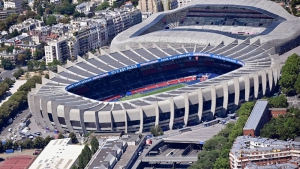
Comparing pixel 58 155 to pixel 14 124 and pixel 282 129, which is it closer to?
pixel 14 124

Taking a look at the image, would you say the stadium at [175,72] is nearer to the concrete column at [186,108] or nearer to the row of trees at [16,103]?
the concrete column at [186,108]

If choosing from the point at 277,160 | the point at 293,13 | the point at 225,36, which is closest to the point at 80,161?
the point at 277,160

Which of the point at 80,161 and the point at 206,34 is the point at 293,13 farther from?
the point at 80,161

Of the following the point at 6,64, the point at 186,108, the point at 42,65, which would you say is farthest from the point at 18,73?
the point at 186,108

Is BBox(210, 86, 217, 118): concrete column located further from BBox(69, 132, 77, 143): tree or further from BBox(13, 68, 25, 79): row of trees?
BBox(13, 68, 25, 79): row of trees

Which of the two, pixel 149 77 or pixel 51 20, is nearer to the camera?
pixel 149 77

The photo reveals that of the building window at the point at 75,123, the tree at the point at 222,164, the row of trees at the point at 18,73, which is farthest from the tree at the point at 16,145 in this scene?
the row of trees at the point at 18,73
